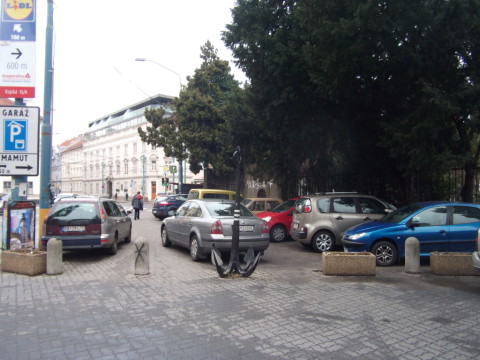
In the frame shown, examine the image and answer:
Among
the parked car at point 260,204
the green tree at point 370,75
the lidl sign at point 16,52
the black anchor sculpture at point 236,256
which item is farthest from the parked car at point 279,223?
the lidl sign at point 16,52

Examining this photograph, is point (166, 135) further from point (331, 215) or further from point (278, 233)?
point (331, 215)

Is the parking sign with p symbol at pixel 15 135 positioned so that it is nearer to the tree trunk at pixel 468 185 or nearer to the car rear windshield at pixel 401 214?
the car rear windshield at pixel 401 214

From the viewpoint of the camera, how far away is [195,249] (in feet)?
30.3

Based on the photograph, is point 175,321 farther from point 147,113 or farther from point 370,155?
point 147,113

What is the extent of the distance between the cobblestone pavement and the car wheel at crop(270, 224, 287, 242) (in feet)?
15.6

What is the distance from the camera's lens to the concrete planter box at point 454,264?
7.88 meters

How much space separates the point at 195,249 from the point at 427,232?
17.8ft

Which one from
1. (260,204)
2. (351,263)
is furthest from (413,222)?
(260,204)

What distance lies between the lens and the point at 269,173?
1722 centimetres

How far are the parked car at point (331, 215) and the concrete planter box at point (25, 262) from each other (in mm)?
6593

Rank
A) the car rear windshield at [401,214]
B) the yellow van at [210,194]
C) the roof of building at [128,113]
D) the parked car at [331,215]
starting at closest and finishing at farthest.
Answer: the car rear windshield at [401,214] → the parked car at [331,215] → the yellow van at [210,194] → the roof of building at [128,113]

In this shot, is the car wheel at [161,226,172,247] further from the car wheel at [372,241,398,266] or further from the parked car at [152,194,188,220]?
the parked car at [152,194,188,220]

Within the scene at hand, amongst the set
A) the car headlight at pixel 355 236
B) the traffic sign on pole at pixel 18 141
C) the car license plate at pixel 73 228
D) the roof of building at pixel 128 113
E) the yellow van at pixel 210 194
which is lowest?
the car headlight at pixel 355 236

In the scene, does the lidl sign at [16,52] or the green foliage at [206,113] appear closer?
the lidl sign at [16,52]
